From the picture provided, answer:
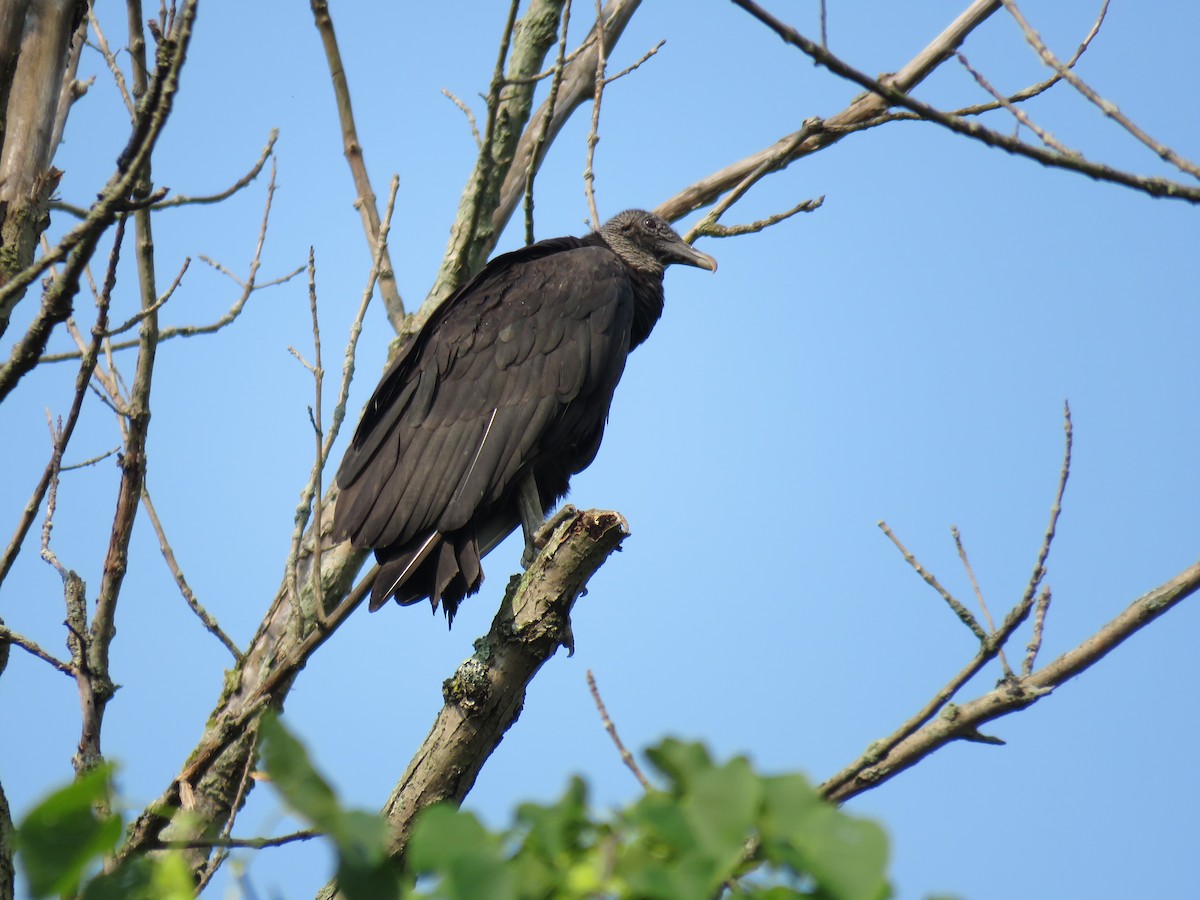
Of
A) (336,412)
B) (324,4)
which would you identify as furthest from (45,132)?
(324,4)

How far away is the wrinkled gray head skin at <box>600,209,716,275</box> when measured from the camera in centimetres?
464

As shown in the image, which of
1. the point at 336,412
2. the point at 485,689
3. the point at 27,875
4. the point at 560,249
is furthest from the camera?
the point at 560,249

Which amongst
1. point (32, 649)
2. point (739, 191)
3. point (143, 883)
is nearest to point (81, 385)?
point (32, 649)

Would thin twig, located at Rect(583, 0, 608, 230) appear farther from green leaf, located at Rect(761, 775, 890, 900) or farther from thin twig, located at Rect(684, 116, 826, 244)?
green leaf, located at Rect(761, 775, 890, 900)

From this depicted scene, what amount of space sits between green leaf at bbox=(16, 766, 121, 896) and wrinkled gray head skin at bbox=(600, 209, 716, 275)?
13.0 feet

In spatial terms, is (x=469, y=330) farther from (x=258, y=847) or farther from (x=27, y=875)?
(x=27, y=875)

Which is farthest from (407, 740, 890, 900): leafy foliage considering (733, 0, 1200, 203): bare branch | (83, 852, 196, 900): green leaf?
(733, 0, 1200, 203): bare branch

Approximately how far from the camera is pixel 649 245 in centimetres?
478

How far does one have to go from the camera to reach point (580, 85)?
486cm

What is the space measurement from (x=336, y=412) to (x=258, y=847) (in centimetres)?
202

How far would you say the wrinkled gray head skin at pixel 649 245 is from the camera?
4.64m

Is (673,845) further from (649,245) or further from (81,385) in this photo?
(649,245)

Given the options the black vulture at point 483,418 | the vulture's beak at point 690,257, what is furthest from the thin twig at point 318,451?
the vulture's beak at point 690,257

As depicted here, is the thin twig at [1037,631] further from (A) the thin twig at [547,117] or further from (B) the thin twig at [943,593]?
(A) the thin twig at [547,117]
